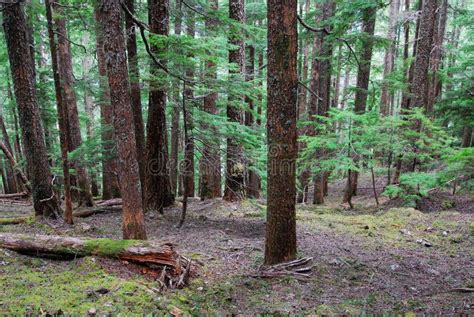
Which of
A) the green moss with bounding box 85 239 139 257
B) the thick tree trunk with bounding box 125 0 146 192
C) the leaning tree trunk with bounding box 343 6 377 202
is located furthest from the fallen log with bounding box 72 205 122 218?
the leaning tree trunk with bounding box 343 6 377 202

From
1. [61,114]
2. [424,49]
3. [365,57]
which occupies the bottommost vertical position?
[61,114]

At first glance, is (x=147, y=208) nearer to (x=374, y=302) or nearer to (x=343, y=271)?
(x=343, y=271)

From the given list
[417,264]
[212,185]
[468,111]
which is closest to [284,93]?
[417,264]

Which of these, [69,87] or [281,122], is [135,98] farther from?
[281,122]

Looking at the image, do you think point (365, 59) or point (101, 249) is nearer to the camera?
point (101, 249)

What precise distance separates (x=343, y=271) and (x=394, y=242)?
237cm

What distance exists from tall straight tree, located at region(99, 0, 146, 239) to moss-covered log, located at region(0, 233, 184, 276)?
669mm

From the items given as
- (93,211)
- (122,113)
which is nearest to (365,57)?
(122,113)

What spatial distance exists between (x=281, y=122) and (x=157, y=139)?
4917mm

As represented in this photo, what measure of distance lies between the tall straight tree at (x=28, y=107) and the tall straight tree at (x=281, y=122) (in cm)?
592

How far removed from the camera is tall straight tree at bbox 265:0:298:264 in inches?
176

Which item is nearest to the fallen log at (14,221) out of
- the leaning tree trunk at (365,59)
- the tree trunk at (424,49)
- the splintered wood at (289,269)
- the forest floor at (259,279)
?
the forest floor at (259,279)

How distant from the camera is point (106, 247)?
15.2ft

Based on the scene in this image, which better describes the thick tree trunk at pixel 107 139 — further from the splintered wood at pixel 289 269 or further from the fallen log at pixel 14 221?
the splintered wood at pixel 289 269
